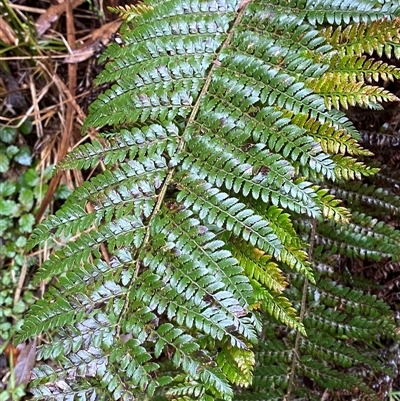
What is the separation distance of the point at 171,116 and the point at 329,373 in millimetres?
1027

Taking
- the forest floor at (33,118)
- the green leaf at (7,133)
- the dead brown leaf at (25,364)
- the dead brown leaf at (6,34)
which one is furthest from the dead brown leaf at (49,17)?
the dead brown leaf at (25,364)

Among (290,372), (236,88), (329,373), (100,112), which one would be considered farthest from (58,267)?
(329,373)

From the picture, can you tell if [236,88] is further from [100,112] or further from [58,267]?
[58,267]

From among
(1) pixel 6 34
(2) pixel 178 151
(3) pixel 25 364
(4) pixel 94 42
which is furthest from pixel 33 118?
(2) pixel 178 151

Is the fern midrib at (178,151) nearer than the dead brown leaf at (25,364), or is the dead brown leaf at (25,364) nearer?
the fern midrib at (178,151)

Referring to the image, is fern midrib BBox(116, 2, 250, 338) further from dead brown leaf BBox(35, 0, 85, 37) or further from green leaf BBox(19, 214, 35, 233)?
green leaf BBox(19, 214, 35, 233)

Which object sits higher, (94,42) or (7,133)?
(94,42)

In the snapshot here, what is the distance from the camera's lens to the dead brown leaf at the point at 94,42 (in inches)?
93.6

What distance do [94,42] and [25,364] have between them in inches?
66.8

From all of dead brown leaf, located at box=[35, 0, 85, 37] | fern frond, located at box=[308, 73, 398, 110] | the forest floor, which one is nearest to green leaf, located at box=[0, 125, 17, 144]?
the forest floor

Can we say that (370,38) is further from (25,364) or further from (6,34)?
(25,364)

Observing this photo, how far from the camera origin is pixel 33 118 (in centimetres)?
262

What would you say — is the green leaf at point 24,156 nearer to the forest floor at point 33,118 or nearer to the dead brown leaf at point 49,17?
the forest floor at point 33,118

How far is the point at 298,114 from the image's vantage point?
1.39 meters
